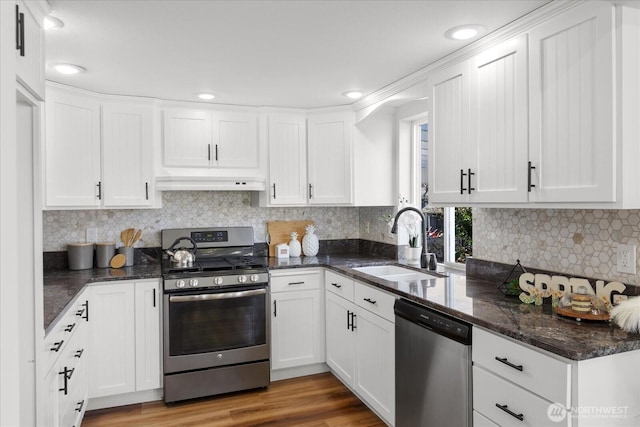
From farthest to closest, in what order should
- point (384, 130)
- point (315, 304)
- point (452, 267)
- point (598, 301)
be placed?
point (384, 130) → point (315, 304) → point (452, 267) → point (598, 301)

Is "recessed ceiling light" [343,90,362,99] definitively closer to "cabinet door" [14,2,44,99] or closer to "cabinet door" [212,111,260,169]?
"cabinet door" [212,111,260,169]

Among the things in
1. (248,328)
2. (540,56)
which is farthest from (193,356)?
(540,56)

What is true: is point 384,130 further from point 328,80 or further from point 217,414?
point 217,414

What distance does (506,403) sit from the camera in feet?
5.59

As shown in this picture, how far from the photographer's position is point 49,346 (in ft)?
6.21

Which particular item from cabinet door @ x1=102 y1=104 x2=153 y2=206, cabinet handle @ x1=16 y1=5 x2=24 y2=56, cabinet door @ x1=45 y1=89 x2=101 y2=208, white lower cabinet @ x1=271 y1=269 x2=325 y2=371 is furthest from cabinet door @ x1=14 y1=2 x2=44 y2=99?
white lower cabinet @ x1=271 y1=269 x2=325 y2=371

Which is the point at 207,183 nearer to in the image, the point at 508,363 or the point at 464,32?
the point at 464,32

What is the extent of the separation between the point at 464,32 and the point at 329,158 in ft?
6.04

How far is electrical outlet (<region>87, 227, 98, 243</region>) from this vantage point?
3.52m

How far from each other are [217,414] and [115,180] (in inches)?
73.5

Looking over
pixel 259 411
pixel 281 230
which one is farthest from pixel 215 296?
pixel 281 230

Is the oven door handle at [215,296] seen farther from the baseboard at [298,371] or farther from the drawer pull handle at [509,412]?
the drawer pull handle at [509,412]

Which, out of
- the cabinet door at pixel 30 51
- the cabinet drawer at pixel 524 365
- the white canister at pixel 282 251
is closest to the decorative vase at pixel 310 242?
the white canister at pixel 282 251

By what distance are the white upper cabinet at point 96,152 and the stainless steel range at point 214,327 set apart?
68 centimetres
